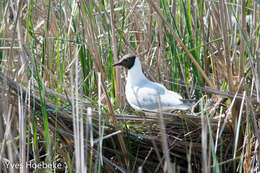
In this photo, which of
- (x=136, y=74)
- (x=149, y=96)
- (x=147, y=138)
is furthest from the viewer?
(x=136, y=74)

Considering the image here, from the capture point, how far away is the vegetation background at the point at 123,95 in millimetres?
2031

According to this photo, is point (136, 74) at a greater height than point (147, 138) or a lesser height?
greater

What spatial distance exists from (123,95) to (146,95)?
12.7 inches

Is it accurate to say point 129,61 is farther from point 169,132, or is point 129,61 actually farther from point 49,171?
point 49,171

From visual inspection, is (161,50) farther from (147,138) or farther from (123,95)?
(147,138)

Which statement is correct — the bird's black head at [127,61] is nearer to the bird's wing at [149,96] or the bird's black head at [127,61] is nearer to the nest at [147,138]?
the bird's wing at [149,96]

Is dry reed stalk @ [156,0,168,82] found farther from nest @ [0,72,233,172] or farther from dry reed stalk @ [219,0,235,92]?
dry reed stalk @ [219,0,235,92]

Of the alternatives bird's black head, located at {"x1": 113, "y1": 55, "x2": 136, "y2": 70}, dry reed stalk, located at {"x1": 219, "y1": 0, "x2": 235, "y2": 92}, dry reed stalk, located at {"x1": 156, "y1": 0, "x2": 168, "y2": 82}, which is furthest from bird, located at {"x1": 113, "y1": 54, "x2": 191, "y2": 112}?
dry reed stalk, located at {"x1": 219, "y1": 0, "x2": 235, "y2": 92}

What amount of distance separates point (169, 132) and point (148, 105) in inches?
9.6

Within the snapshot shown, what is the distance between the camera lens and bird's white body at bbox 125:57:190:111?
2.48 m

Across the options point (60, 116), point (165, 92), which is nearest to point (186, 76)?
point (165, 92)

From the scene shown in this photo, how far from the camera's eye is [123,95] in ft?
9.78

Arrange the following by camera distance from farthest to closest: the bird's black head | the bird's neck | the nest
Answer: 1. the bird's neck
2. the bird's black head
3. the nest

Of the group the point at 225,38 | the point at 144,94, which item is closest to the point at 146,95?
the point at 144,94
